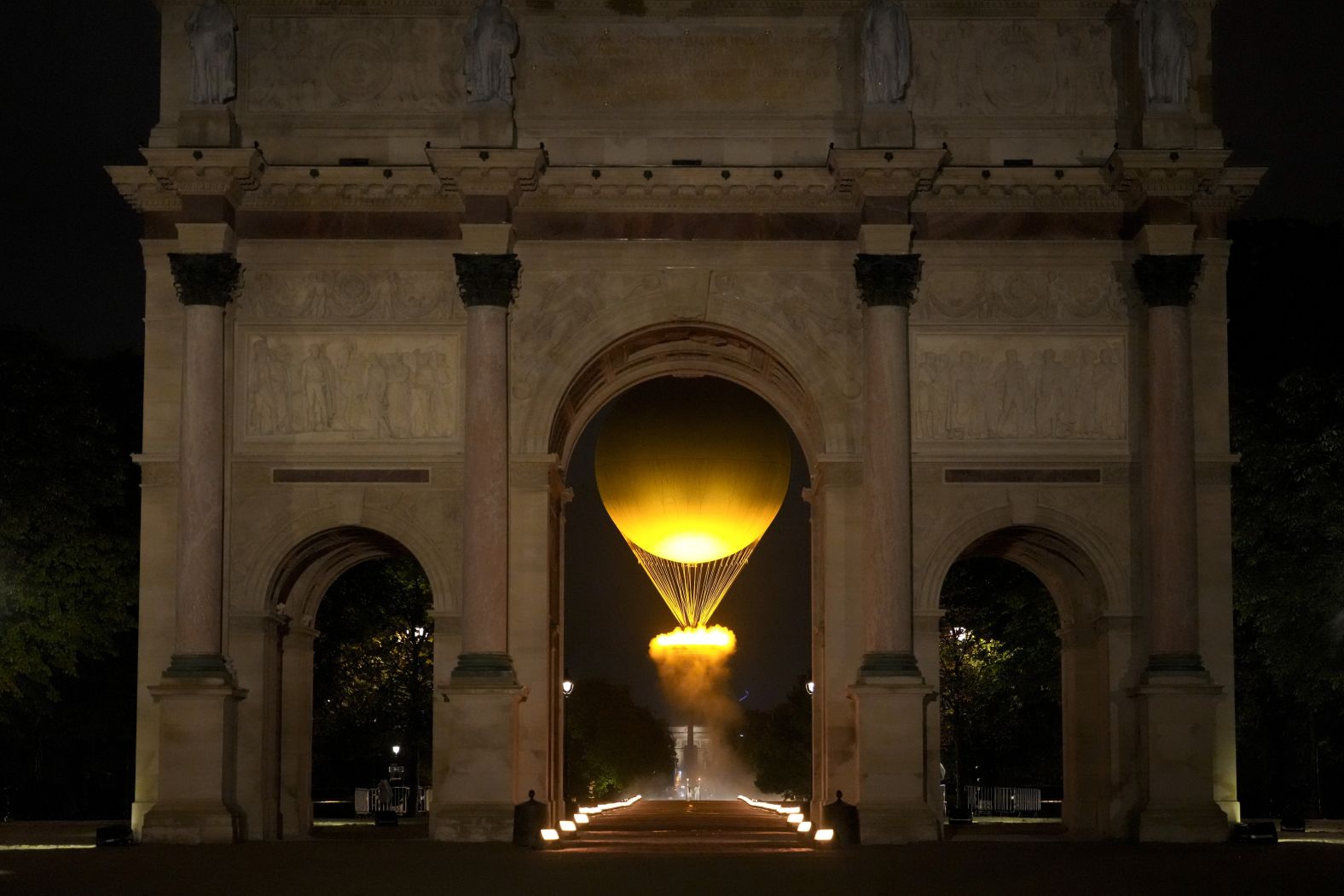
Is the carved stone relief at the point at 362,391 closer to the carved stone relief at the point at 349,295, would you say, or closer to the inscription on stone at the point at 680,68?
the carved stone relief at the point at 349,295

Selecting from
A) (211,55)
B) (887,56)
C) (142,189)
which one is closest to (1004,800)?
(887,56)

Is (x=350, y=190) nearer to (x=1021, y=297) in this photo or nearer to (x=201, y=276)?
(x=201, y=276)

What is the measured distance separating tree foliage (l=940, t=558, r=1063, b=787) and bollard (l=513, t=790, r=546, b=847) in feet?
87.6

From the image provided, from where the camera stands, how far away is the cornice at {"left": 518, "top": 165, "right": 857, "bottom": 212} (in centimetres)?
4750

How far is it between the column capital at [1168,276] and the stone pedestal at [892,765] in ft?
29.0

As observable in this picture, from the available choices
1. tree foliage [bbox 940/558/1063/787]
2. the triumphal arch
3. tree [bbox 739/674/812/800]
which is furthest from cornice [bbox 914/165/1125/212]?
tree [bbox 739/674/812/800]

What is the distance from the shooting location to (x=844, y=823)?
43750 millimetres

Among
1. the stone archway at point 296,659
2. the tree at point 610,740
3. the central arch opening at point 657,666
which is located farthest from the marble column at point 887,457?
the tree at point 610,740

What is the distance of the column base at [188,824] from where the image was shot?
148 ft

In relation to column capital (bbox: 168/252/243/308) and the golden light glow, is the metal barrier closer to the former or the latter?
the golden light glow

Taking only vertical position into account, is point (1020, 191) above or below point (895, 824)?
above

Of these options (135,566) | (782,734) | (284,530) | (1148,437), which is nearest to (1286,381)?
(1148,437)

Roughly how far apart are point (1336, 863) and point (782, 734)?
107 metres

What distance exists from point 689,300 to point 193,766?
13.1 metres
